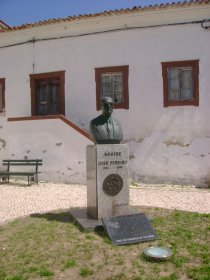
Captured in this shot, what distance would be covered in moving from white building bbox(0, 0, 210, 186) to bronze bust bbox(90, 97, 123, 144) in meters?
4.79

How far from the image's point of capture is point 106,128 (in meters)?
5.82

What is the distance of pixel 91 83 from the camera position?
11.9 meters

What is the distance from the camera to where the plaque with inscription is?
485 cm

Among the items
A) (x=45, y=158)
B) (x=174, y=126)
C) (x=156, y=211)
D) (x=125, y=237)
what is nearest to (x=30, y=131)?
(x=45, y=158)

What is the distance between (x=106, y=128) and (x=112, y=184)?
3.11 feet

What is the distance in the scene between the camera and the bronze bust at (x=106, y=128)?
578 cm

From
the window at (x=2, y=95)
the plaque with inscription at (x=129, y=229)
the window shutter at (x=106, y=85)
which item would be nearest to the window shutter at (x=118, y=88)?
the window shutter at (x=106, y=85)

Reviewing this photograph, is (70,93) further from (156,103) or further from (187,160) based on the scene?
(187,160)

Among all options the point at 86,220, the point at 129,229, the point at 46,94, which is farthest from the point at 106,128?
the point at 46,94

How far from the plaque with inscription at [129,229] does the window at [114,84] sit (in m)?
6.64

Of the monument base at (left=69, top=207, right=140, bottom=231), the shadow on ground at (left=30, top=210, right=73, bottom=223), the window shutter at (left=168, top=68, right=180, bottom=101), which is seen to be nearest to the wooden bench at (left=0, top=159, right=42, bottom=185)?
the shadow on ground at (left=30, top=210, right=73, bottom=223)

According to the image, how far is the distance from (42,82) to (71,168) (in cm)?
389

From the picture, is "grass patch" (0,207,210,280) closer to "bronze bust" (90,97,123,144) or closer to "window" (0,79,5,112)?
"bronze bust" (90,97,123,144)

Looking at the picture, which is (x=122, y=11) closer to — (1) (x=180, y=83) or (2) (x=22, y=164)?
(1) (x=180, y=83)
